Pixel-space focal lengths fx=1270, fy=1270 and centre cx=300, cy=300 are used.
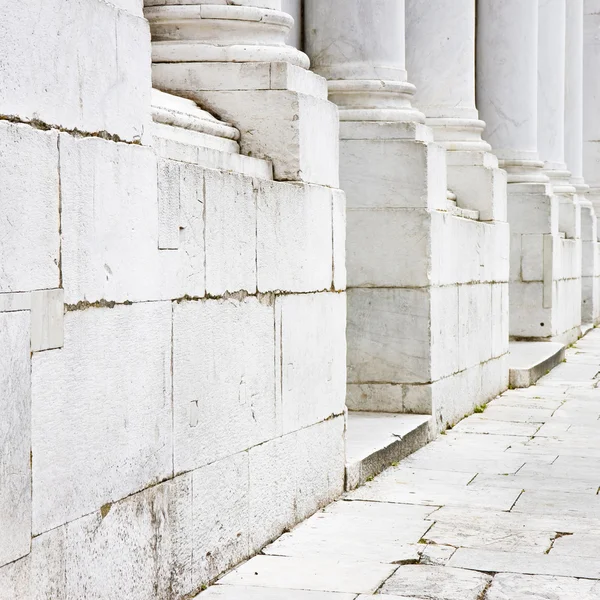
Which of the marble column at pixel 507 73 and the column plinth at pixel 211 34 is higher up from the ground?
the marble column at pixel 507 73

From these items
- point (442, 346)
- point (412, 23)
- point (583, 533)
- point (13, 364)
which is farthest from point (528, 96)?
point (13, 364)

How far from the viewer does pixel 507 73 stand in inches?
520

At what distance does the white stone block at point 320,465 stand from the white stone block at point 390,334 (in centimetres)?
188

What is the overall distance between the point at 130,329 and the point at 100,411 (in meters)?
0.33

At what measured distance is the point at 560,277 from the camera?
1471 centimetres

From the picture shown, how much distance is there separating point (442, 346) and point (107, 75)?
198 inches

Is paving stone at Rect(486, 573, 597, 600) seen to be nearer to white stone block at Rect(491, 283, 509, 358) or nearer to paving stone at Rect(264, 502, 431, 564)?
paving stone at Rect(264, 502, 431, 564)

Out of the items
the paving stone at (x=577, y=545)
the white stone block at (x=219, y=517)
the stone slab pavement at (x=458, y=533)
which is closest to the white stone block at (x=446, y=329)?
the stone slab pavement at (x=458, y=533)

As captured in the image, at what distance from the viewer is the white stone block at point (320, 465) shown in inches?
228

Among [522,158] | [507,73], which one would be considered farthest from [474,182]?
[522,158]

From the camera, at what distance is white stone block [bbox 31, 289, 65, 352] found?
3480 mm

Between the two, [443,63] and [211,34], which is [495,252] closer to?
[443,63]

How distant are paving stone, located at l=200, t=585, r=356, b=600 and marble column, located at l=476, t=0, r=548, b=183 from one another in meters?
9.44

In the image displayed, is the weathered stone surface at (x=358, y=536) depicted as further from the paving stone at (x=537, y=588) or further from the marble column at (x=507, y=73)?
the marble column at (x=507, y=73)
